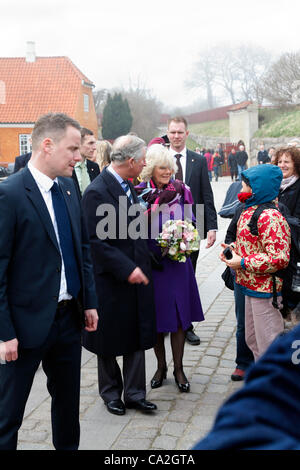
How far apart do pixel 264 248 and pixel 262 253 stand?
0.20 ft

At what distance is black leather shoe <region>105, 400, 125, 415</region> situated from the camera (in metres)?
4.16

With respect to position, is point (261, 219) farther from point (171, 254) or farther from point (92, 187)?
point (92, 187)

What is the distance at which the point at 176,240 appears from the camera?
4418 millimetres

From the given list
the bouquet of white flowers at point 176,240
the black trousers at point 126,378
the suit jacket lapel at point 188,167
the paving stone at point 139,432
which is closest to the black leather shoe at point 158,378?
the black trousers at point 126,378

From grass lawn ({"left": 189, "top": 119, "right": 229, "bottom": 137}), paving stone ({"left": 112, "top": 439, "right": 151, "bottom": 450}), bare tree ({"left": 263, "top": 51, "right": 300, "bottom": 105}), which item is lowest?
paving stone ({"left": 112, "top": 439, "right": 151, "bottom": 450})

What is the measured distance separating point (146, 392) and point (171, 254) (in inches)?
47.3

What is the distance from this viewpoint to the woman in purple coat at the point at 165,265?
4539 millimetres

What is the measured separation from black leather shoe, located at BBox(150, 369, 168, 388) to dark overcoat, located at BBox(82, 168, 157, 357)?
624 millimetres

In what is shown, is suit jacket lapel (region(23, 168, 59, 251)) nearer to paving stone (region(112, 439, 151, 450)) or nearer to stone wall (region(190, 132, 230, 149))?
paving stone (region(112, 439, 151, 450))

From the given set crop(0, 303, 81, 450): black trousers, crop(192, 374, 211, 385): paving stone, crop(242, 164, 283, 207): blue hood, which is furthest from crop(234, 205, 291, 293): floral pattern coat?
crop(0, 303, 81, 450): black trousers

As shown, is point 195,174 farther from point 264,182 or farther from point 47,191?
point 47,191

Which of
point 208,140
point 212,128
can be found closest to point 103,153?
point 208,140

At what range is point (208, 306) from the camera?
7.15m
